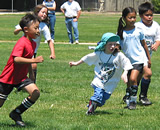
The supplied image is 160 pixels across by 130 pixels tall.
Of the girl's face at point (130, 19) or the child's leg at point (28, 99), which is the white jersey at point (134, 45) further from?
the child's leg at point (28, 99)

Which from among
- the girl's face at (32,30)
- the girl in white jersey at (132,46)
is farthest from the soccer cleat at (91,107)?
the girl's face at (32,30)

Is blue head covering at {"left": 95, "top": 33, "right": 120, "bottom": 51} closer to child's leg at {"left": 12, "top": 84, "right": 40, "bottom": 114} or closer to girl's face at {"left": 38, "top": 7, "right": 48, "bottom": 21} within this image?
child's leg at {"left": 12, "top": 84, "right": 40, "bottom": 114}

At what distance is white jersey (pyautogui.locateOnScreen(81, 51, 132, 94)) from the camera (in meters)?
7.35

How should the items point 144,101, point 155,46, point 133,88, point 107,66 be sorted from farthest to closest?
point 155,46
point 144,101
point 133,88
point 107,66

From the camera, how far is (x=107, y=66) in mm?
7363

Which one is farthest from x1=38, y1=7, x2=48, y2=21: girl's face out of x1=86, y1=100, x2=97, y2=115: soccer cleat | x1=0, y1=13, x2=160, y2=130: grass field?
x1=86, y1=100, x2=97, y2=115: soccer cleat

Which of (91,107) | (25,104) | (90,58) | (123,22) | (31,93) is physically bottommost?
(91,107)

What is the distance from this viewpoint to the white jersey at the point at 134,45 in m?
8.09

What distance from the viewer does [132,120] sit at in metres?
6.99

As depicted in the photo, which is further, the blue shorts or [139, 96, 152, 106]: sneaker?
[139, 96, 152, 106]: sneaker

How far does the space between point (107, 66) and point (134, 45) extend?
0.98 metres

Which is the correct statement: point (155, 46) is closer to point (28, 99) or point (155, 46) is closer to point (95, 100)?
point (95, 100)

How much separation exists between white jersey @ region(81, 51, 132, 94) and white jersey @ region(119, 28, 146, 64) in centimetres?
76

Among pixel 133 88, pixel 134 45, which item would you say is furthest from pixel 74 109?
pixel 134 45
